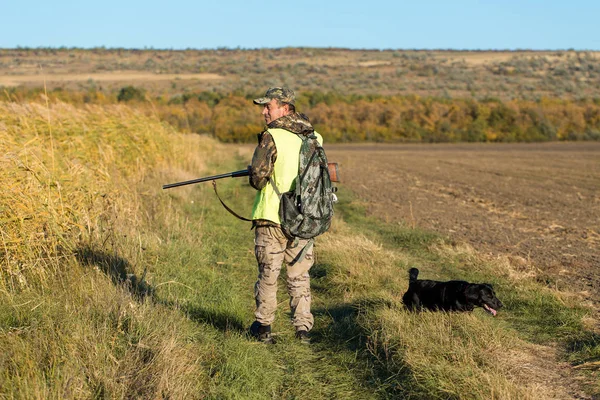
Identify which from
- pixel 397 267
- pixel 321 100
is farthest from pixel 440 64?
pixel 397 267

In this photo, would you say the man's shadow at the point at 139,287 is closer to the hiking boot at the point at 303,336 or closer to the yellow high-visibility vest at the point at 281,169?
the hiking boot at the point at 303,336

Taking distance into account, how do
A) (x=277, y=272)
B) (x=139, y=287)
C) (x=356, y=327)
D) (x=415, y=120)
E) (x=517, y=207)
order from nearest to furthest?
1. (x=277, y=272)
2. (x=356, y=327)
3. (x=139, y=287)
4. (x=517, y=207)
5. (x=415, y=120)

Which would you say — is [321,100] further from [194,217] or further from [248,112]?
[194,217]

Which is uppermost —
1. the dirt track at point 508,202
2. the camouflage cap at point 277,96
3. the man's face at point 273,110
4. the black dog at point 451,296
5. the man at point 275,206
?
the camouflage cap at point 277,96

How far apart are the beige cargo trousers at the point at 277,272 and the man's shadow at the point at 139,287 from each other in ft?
1.53

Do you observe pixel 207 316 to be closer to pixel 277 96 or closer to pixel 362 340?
pixel 362 340

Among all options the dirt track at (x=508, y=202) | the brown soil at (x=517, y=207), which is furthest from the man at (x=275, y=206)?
the dirt track at (x=508, y=202)

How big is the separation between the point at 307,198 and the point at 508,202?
1086 cm

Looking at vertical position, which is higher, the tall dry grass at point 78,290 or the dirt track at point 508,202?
the tall dry grass at point 78,290

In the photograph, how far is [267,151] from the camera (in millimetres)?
5500

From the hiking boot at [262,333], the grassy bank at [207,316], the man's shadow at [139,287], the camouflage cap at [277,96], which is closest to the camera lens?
the grassy bank at [207,316]

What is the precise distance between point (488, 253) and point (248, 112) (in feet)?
135

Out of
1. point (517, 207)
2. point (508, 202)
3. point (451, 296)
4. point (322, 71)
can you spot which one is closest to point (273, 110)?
point (451, 296)

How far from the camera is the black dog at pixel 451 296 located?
19.3ft
